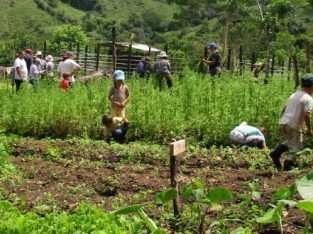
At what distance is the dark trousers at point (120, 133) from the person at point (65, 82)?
2.80 m

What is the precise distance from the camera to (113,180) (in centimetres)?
Answer: 640

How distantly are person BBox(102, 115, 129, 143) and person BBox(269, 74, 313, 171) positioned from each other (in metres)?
3.39

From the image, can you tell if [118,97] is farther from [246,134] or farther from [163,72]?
[163,72]

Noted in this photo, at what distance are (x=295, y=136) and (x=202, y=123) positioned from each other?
2517mm

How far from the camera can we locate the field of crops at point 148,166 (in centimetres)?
345

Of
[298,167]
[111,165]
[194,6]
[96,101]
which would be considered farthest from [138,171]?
[194,6]

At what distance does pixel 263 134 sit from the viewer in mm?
9484

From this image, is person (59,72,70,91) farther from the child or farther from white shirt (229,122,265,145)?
white shirt (229,122,265,145)

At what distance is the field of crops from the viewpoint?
345 centimetres

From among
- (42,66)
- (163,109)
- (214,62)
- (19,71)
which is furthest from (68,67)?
(42,66)

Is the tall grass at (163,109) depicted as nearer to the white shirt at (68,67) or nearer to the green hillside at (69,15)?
the white shirt at (68,67)

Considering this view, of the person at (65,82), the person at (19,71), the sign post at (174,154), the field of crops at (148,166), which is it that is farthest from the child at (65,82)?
the sign post at (174,154)

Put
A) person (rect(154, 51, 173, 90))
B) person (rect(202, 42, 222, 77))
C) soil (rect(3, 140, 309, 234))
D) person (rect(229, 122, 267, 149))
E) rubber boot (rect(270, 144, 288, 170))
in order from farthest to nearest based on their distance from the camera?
person (rect(154, 51, 173, 90))
person (rect(202, 42, 222, 77))
person (rect(229, 122, 267, 149))
rubber boot (rect(270, 144, 288, 170))
soil (rect(3, 140, 309, 234))

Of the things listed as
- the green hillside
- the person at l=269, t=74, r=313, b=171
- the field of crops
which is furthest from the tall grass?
the green hillside
